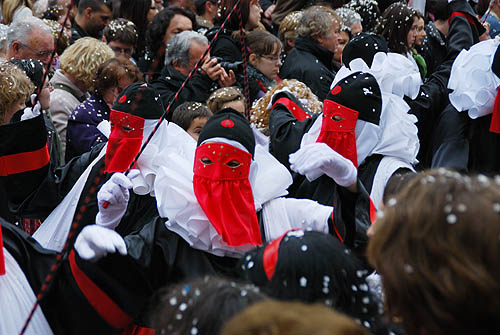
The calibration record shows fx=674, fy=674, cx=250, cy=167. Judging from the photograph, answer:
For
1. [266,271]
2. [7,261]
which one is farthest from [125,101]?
[266,271]

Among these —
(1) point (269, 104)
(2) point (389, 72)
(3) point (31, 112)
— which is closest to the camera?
(3) point (31, 112)

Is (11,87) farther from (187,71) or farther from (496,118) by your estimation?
(496,118)

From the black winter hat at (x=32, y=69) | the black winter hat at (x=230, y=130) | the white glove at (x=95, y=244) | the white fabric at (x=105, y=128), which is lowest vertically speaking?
the white fabric at (x=105, y=128)

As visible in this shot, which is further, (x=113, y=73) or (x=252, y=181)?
(x=113, y=73)

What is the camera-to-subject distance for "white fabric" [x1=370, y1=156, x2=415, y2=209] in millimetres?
3416

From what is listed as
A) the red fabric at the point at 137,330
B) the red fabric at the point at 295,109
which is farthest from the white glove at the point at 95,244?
the red fabric at the point at 295,109

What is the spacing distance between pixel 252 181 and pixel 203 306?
1.39 meters

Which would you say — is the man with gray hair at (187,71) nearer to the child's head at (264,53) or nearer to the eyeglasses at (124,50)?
the child's head at (264,53)

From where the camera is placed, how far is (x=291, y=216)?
294 centimetres

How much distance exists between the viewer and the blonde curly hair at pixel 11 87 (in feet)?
11.1

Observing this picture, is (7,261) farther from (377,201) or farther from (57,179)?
(377,201)

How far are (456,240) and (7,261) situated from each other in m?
1.70

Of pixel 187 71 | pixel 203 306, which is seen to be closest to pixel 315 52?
pixel 187 71

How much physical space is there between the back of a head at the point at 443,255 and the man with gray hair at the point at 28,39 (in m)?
3.88
